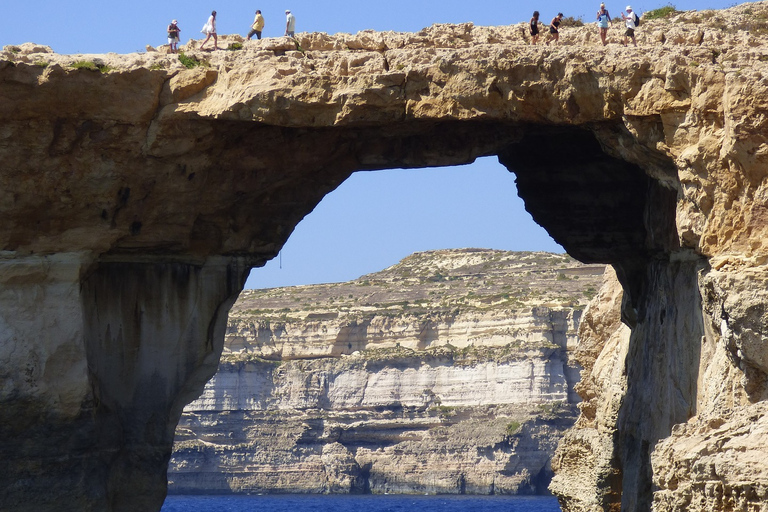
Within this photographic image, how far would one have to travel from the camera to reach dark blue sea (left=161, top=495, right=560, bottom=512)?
64875 mm

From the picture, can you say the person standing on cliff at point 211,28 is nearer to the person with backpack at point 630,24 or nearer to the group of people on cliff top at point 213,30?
the group of people on cliff top at point 213,30

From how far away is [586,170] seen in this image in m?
25.5

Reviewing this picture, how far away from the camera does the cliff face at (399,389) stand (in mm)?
79250

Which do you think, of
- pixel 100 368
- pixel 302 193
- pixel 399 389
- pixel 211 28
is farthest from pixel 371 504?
pixel 211 28

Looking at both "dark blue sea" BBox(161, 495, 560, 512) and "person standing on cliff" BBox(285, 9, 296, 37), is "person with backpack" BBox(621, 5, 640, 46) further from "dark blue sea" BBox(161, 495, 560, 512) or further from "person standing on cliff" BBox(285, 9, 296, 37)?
"dark blue sea" BBox(161, 495, 560, 512)

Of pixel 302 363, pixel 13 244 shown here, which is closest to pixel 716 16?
pixel 13 244

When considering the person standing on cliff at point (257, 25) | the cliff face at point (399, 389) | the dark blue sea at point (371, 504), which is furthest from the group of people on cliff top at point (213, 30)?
the cliff face at point (399, 389)

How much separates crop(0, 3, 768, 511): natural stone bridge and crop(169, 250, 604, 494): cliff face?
5261 cm

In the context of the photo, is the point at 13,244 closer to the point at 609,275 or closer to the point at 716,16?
the point at 716,16

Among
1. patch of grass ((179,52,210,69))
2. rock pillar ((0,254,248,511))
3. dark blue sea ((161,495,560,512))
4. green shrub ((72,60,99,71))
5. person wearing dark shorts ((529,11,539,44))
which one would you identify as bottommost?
dark blue sea ((161,495,560,512))

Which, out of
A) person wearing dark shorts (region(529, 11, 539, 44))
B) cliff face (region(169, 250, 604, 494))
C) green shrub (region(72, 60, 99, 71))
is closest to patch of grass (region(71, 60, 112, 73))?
green shrub (region(72, 60, 99, 71))

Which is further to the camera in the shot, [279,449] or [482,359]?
[279,449]

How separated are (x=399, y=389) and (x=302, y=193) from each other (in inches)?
2342

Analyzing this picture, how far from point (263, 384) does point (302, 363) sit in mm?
3362
